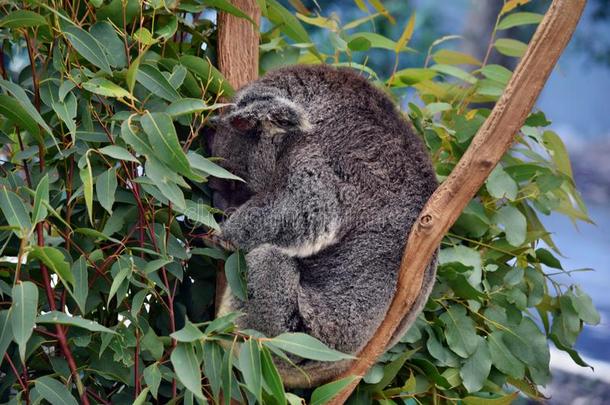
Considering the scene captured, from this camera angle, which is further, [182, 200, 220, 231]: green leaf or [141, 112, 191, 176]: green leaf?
[182, 200, 220, 231]: green leaf

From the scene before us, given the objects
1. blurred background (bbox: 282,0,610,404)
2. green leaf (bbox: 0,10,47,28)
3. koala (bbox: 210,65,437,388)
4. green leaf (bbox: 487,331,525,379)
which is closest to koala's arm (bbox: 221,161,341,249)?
koala (bbox: 210,65,437,388)

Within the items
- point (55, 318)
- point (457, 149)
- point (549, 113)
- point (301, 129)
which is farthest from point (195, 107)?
point (549, 113)

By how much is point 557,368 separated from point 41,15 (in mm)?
3139

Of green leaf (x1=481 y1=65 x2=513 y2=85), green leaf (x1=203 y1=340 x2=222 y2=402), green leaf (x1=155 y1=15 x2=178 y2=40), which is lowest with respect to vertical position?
green leaf (x1=203 y1=340 x2=222 y2=402)

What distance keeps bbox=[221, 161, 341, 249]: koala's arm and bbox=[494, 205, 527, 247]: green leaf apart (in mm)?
437

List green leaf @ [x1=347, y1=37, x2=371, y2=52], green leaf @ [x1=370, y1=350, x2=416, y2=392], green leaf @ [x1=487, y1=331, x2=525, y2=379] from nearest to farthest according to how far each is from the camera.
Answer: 1. green leaf @ [x1=370, y1=350, x2=416, y2=392]
2. green leaf @ [x1=487, y1=331, x2=525, y2=379]
3. green leaf @ [x1=347, y1=37, x2=371, y2=52]

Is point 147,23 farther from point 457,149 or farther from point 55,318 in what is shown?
point 457,149

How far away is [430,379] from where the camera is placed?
1.90m

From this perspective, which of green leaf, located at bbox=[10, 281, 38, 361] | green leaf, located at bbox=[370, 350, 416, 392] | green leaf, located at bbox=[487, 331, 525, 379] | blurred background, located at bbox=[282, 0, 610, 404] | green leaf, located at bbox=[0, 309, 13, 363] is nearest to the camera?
green leaf, located at bbox=[10, 281, 38, 361]

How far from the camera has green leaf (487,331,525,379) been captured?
191 centimetres

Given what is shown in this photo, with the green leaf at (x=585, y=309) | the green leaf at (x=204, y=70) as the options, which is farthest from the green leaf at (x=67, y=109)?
the green leaf at (x=585, y=309)

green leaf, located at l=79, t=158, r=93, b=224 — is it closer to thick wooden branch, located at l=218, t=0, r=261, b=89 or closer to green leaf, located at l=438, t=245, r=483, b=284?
thick wooden branch, located at l=218, t=0, r=261, b=89

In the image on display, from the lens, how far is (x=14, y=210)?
1297 mm

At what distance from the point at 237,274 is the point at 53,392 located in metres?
0.44
